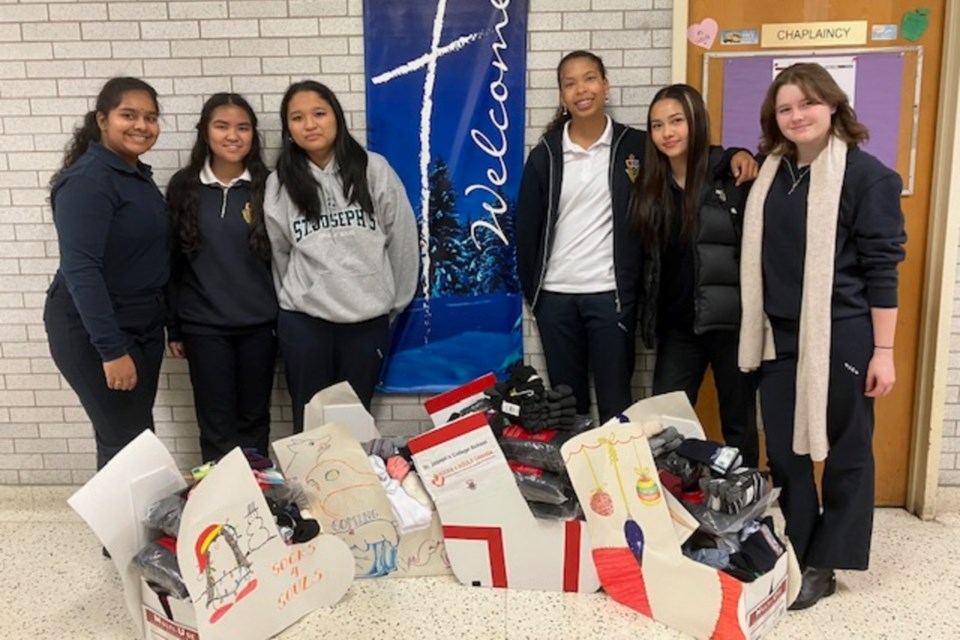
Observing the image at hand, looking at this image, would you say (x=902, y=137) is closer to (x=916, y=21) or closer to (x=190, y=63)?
(x=916, y=21)

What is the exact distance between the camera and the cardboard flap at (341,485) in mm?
2379

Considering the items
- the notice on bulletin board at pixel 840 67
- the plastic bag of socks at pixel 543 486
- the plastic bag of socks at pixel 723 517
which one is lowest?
the plastic bag of socks at pixel 723 517

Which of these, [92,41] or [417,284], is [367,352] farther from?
[92,41]

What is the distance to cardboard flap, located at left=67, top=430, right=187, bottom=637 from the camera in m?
2.06

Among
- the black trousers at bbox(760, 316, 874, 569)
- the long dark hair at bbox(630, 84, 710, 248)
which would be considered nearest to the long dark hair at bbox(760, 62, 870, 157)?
the long dark hair at bbox(630, 84, 710, 248)

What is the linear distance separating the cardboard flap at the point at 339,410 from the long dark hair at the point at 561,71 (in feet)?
3.91

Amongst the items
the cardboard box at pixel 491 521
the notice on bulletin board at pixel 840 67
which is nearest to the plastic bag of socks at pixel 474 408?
the cardboard box at pixel 491 521

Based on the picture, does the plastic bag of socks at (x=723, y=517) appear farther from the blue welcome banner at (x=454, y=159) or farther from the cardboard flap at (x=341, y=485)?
the blue welcome banner at (x=454, y=159)

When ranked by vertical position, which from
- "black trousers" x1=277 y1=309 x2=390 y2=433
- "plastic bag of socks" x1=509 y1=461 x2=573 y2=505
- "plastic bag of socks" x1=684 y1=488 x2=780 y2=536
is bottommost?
"plastic bag of socks" x1=684 y1=488 x2=780 y2=536

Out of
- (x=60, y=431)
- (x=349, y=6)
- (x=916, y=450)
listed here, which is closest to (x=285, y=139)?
(x=349, y=6)

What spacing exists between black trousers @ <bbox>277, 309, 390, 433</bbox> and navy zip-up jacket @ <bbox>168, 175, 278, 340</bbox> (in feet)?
0.41

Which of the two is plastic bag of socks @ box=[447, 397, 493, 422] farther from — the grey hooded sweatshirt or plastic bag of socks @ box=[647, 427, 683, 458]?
plastic bag of socks @ box=[647, 427, 683, 458]

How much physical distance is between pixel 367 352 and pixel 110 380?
2.82 feet

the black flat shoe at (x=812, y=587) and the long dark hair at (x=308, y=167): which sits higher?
the long dark hair at (x=308, y=167)
